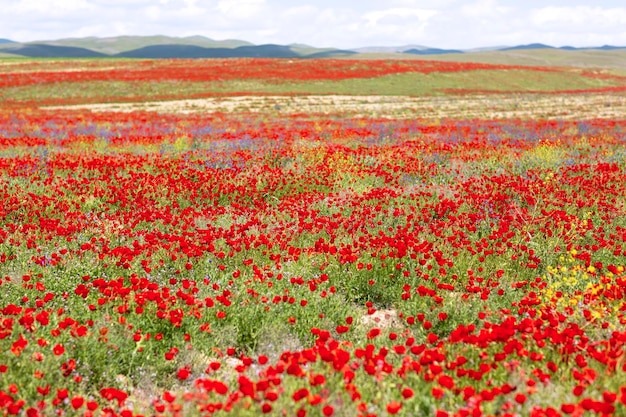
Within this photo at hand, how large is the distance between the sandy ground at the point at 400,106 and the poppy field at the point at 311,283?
2101cm

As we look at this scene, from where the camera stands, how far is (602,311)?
4.57m

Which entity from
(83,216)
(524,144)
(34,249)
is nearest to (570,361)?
(34,249)

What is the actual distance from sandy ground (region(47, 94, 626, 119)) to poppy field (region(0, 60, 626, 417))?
68.9 ft

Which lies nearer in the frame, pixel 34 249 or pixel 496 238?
pixel 34 249

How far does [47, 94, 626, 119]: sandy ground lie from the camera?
34000 millimetres

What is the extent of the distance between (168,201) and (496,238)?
5328mm

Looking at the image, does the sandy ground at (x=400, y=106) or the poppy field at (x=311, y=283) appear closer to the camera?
the poppy field at (x=311, y=283)

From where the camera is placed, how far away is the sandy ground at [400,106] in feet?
112

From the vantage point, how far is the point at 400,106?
129 ft

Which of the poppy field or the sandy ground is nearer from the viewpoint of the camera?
the poppy field

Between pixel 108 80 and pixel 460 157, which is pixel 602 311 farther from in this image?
pixel 108 80

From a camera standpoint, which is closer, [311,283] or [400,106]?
[311,283]

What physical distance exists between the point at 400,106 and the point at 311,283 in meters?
35.9

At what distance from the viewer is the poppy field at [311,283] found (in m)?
3.40
